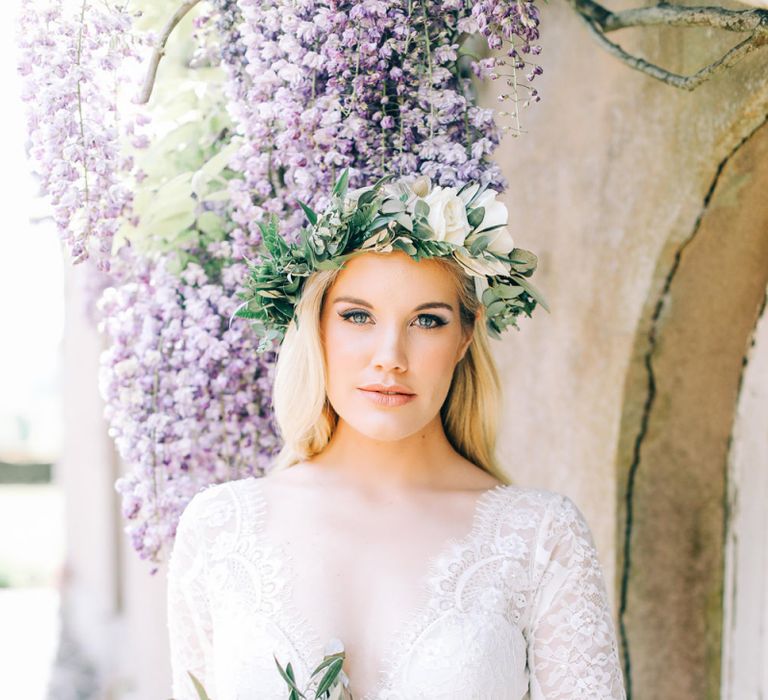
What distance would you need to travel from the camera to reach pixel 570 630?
2139 mm

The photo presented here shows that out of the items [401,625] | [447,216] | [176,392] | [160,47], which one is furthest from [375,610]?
[160,47]

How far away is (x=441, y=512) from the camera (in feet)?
7.43

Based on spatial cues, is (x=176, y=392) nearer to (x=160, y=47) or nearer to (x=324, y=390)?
(x=324, y=390)

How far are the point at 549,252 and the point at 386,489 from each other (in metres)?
1.18

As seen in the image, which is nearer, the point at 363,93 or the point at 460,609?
the point at 460,609

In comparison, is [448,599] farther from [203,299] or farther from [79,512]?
[79,512]

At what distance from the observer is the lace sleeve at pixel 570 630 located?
2.13m

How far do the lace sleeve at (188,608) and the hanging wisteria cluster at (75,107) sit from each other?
64cm

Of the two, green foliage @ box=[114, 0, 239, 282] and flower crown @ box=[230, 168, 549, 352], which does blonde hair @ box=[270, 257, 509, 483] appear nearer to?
flower crown @ box=[230, 168, 549, 352]

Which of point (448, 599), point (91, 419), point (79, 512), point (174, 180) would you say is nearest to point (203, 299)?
point (174, 180)

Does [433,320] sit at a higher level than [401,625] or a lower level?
higher

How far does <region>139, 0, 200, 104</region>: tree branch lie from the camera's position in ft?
7.66

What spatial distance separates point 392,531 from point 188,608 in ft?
1.68

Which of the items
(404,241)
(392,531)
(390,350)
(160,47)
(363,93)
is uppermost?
(160,47)
